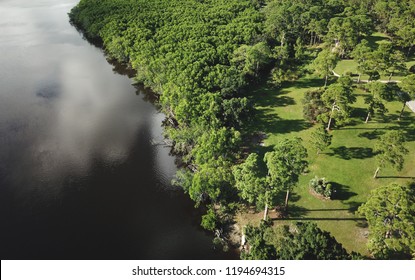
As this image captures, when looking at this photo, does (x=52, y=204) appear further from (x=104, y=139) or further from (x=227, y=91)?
(x=227, y=91)

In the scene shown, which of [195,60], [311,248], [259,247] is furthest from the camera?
[195,60]

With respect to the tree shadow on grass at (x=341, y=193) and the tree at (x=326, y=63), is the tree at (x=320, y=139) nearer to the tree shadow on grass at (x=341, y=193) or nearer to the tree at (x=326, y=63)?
the tree shadow on grass at (x=341, y=193)

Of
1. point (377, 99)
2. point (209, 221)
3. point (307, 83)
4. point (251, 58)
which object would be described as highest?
point (251, 58)

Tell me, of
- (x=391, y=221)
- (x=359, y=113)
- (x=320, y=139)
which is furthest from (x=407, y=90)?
(x=391, y=221)

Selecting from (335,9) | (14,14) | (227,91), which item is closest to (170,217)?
(227,91)

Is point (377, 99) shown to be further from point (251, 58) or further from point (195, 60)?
point (195, 60)

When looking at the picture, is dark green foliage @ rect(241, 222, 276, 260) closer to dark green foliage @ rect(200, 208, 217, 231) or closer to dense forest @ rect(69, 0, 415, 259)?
dense forest @ rect(69, 0, 415, 259)

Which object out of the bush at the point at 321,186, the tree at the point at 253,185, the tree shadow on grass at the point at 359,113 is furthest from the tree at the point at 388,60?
the tree at the point at 253,185
